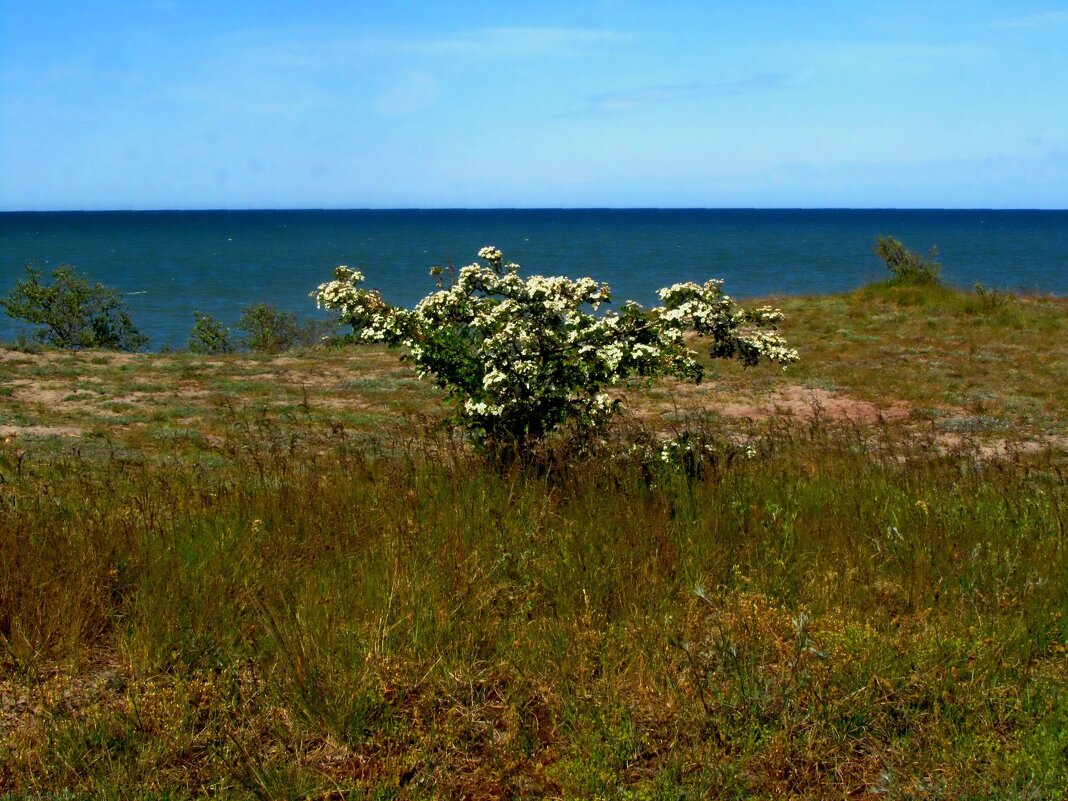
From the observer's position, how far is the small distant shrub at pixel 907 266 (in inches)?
1043

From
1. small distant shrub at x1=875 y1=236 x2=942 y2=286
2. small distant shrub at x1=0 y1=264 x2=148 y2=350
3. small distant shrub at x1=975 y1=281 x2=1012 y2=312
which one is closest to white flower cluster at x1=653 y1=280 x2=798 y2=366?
small distant shrub at x1=975 y1=281 x2=1012 y2=312

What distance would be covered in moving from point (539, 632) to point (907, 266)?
26.1m

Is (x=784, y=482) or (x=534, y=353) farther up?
(x=534, y=353)

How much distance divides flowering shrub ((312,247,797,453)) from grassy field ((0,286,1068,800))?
56 cm

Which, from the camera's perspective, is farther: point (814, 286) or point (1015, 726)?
point (814, 286)

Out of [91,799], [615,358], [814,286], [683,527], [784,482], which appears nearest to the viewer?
[91,799]

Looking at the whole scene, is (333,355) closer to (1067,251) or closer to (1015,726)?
(1015,726)

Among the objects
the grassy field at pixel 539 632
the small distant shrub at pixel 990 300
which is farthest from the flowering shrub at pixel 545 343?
the small distant shrub at pixel 990 300

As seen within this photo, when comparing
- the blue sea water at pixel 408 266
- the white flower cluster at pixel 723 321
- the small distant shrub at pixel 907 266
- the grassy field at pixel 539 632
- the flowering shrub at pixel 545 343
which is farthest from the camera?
the blue sea water at pixel 408 266

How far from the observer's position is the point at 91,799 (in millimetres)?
2852

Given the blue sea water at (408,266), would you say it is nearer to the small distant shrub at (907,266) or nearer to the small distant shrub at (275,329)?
the small distant shrub at (907,266)

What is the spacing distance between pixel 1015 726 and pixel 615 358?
3603 millimetres

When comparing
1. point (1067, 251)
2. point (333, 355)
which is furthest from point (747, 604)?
point (1067, 251)

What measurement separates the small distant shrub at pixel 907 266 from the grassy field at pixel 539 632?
71.7 feet
